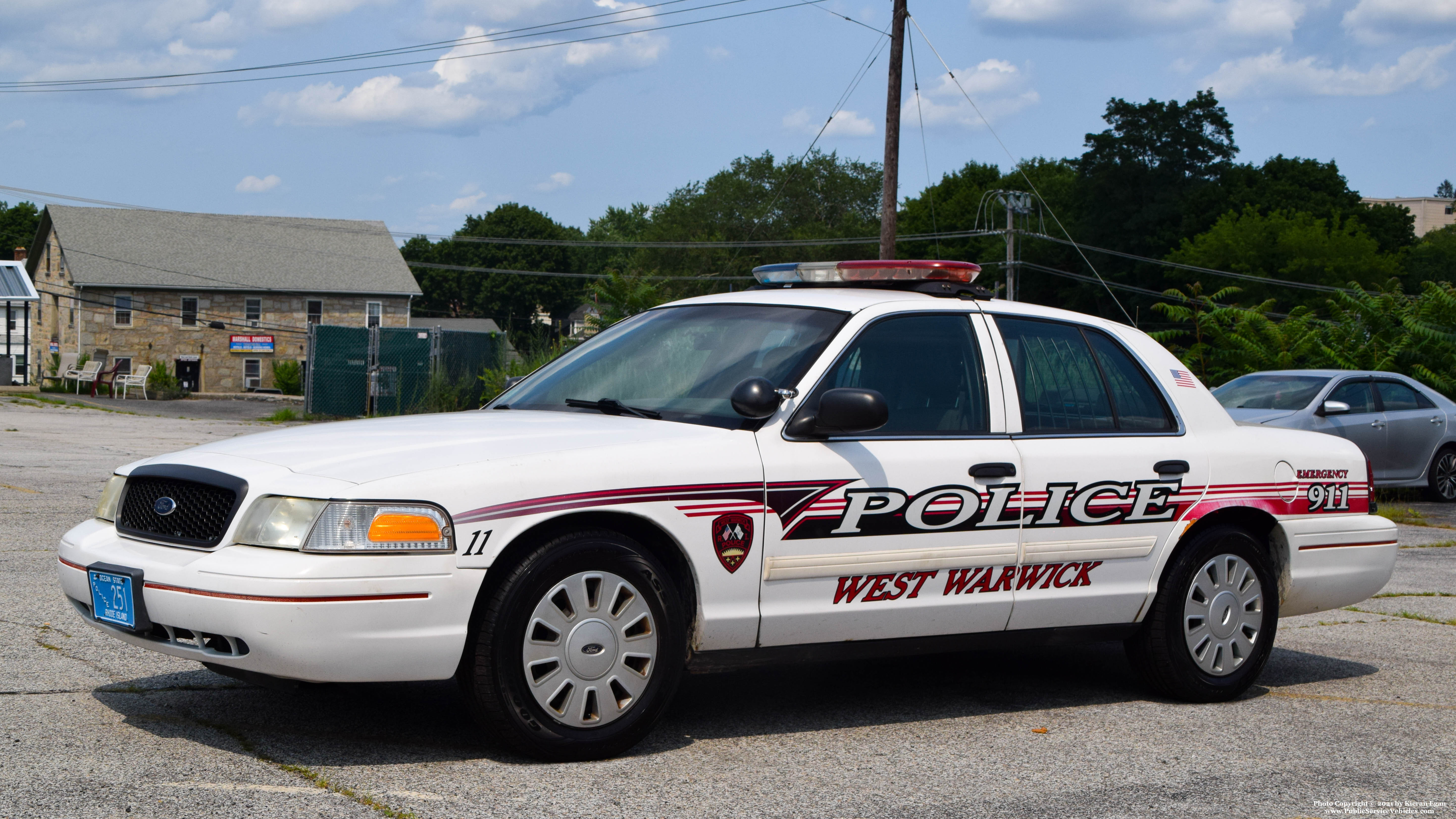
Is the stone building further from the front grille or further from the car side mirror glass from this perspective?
the car side mirror glass

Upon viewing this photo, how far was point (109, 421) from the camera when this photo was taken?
28609 mm

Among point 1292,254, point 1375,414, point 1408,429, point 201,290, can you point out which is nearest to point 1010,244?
point 1292,254

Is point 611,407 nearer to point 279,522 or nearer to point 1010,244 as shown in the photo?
point 279,522

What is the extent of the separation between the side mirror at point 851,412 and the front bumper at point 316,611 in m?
1.34

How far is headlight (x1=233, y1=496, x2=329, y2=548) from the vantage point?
164 inches

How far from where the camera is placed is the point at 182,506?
4484mm

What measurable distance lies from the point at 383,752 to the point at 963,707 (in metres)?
2.40

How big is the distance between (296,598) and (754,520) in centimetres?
156

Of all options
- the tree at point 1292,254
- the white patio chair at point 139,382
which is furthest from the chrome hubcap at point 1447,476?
the tree at point 1292,254

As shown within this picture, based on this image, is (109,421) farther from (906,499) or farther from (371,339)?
(906,499)

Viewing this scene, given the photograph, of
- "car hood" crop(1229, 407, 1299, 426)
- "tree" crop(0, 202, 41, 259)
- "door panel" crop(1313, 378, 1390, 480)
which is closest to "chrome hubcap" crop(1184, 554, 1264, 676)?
"car hood" crop(1229, 407, 1299, 426)

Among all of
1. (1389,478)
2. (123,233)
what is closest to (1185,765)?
(1389,478)

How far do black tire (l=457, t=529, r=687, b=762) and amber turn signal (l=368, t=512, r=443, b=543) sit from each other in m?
0.27

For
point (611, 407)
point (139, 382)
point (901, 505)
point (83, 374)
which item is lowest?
point (139, 382)
